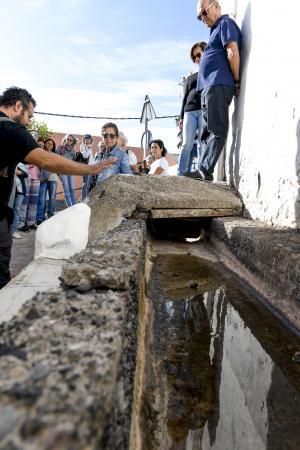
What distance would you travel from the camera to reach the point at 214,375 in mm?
1310

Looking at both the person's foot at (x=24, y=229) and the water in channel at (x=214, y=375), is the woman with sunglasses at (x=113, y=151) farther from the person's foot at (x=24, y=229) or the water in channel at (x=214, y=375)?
the water in channel at (x=214, y=375)

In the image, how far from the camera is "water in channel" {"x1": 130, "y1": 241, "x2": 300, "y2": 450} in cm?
104

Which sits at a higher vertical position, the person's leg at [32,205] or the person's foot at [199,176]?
the person's foot at [199,176]

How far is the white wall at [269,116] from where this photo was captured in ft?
7.92

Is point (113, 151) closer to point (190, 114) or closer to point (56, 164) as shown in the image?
point (190, 114)

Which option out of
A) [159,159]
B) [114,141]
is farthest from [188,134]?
[159,159]

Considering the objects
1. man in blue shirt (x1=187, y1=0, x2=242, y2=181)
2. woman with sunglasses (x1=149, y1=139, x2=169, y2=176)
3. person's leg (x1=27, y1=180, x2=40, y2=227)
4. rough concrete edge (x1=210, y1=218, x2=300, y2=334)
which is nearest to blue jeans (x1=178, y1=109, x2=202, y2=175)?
man in blue shirt (x1=187, y1=0, x2=242, y2=181)

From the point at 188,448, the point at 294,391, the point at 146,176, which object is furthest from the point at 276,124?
the point at 188,448

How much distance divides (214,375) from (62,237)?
1659 millimetres

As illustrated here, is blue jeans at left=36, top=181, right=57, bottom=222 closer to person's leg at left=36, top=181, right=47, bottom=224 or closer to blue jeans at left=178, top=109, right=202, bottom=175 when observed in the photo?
person's leg at left=36, top=181, right=47, bottom=224

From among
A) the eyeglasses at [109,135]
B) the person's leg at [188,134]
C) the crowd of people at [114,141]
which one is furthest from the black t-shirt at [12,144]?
the person's leg at [188,134]

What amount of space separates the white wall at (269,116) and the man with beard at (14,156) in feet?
3.79

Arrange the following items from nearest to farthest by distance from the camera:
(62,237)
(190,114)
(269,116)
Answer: (62,237) → (269,116) → (190,114)

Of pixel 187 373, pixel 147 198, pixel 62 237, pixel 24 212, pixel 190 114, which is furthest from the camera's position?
pixel 24 212
